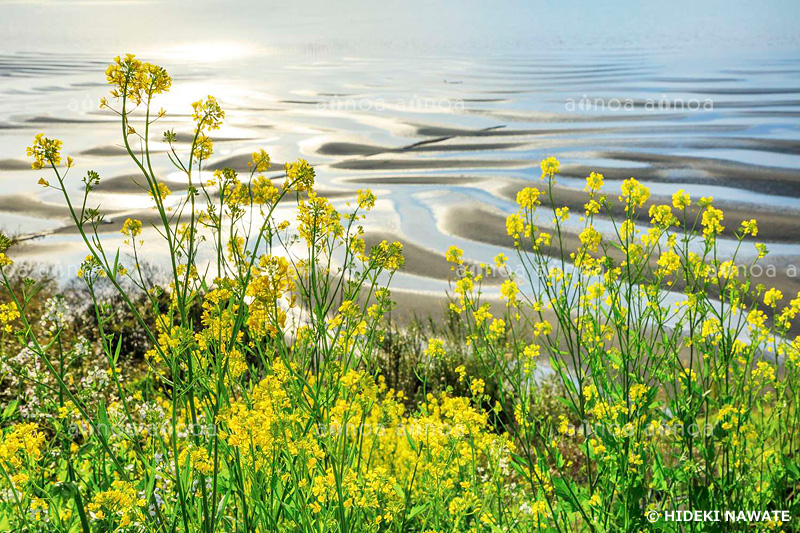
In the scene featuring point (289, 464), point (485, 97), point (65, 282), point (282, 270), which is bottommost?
point (65, 282)

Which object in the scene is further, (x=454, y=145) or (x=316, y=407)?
(x=454, y=145)

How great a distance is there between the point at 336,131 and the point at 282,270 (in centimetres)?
1838

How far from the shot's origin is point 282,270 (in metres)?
1.96

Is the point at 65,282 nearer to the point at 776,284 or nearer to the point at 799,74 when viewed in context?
the point at 776,284

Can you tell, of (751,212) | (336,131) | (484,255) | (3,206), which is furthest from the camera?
(336,131)

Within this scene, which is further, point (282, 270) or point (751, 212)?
point (751, 212)

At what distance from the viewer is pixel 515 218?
2.86 metres

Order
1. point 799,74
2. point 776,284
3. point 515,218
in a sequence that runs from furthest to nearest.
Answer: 1. point 799,74
2. point 776,284
3. point 515,218

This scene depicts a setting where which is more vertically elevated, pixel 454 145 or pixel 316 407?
pixel 454 145

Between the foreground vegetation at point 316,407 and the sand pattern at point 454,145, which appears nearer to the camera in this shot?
the foreground vegetation at point 316,407

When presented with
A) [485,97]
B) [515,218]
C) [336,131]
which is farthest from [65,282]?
[485,97]

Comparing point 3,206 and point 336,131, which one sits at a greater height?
point 336,131

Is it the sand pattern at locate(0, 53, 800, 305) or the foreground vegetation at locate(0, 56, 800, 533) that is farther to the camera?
the sand pattern at locate(0, 53, 800, 305)

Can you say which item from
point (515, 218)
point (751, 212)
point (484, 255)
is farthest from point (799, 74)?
point (515, 218)
